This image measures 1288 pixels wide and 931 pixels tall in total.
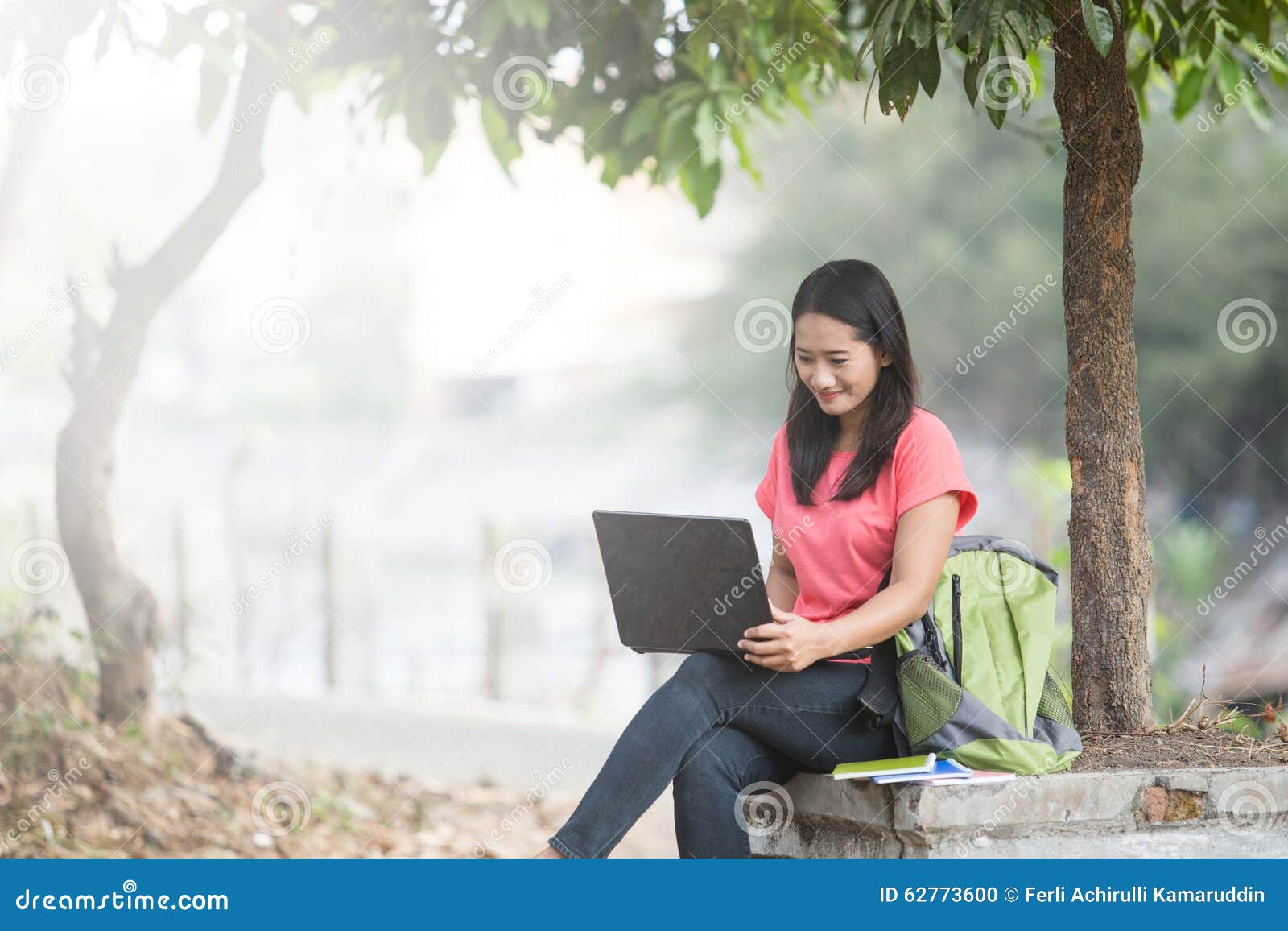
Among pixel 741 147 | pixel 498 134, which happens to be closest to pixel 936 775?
pixel 741 147

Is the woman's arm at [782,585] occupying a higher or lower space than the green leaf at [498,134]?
lower

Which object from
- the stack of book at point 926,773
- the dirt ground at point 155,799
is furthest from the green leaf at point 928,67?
the dirt ground at point 155,799

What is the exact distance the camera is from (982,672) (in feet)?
6.40

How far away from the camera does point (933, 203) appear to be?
872 cm

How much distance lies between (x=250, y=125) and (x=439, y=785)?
9.25 ft

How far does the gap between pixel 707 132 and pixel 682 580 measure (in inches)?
49.6

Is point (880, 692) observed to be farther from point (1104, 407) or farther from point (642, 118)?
point (642, 118)

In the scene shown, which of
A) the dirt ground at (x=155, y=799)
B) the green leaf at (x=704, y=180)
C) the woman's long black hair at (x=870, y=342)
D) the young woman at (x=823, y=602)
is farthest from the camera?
the dirt ground at (x=155, y=799)

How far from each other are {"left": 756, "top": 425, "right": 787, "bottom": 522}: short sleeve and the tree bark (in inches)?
86.6

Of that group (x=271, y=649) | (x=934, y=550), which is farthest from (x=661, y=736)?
(x=271, y=649)

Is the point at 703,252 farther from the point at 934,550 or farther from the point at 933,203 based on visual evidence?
the point at 934,550

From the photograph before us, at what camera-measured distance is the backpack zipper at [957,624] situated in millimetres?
1969

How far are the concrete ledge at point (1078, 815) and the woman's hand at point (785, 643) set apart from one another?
23cm

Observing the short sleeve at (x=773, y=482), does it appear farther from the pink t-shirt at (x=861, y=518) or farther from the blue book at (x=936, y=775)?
the blue book at (x=936, y=775)
